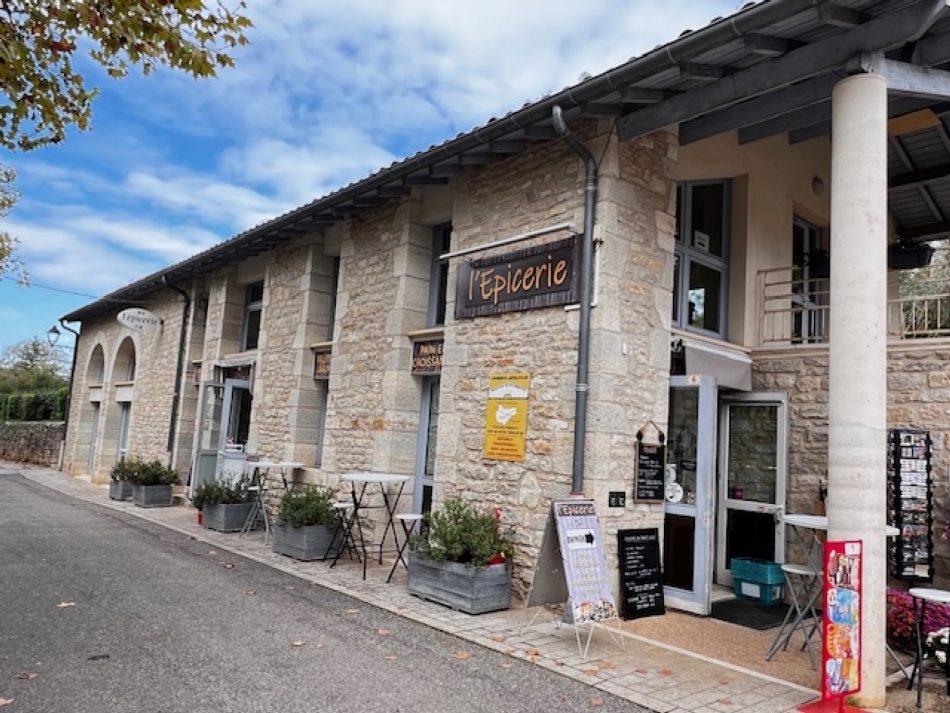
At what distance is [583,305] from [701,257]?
2129 millimetres

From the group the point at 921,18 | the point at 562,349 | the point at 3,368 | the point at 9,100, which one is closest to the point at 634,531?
the point at 562,349

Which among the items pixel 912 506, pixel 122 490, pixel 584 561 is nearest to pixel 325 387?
pixel 122 490

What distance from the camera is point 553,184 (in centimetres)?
612

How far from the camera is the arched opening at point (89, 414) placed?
1797cm

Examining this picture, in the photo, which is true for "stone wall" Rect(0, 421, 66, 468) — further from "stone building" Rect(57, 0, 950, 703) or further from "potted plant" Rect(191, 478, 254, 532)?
"stone building" Rect(57, 0, 950, 703)

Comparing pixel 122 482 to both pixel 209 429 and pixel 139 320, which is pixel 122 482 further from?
pixel 139 320

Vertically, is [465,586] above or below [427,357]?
below

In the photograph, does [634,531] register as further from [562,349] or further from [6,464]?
[6,464]

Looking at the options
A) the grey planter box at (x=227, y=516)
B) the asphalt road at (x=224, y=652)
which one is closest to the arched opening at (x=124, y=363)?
the grey planter box at (x=227, y=516)

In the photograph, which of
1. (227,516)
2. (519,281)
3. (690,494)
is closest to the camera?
(690,494)

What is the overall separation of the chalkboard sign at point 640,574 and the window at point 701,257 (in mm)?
2193

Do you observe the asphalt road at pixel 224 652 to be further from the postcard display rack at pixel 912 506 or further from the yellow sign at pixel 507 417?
the postcard display rack at pixel 912 506

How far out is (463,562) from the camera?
562 cm

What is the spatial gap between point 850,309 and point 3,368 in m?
46.2
